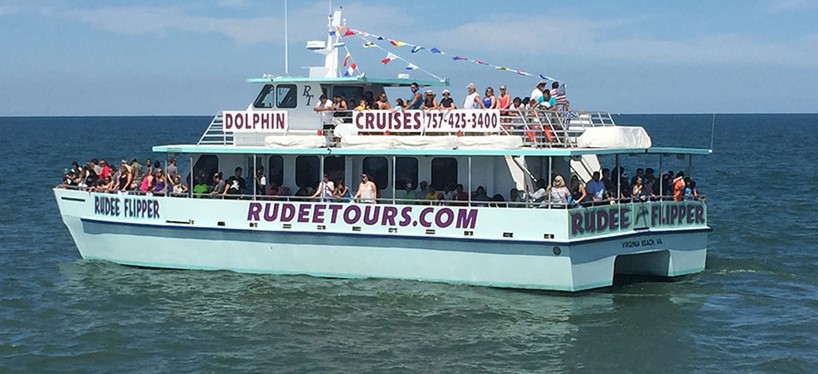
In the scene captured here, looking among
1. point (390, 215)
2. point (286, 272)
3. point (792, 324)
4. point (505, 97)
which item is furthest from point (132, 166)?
point (792, 324)

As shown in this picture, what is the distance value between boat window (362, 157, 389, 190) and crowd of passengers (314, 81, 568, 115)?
42.1 inches

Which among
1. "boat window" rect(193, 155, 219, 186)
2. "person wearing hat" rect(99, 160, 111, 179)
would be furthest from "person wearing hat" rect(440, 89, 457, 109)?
"person wearing hat" rect(99, 160, 111, 179)

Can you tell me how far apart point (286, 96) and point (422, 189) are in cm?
385

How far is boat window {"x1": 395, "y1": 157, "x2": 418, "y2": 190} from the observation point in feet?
73.9

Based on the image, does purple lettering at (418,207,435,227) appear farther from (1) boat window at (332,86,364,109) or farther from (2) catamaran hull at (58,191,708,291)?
(1) boat window at (332,86,364,109)

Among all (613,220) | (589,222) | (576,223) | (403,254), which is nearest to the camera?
(576,223)

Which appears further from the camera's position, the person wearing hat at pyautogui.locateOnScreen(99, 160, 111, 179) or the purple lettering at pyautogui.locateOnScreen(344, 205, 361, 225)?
the person wearing hat at pyautogui.locateOnScreen(99, 160, 111, 179)

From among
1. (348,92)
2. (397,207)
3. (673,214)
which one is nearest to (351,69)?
(348,92)

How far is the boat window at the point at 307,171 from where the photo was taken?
2320 centimetres

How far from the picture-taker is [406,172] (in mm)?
22594

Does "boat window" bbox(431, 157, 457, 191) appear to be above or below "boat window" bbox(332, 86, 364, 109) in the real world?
below

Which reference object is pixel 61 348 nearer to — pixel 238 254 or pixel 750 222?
pixel 238 254

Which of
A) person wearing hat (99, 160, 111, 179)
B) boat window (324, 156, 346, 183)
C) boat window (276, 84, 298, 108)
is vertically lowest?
person wearing hat (99, 160, 111, 179)

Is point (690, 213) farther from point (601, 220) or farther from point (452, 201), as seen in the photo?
point (452, 201)
